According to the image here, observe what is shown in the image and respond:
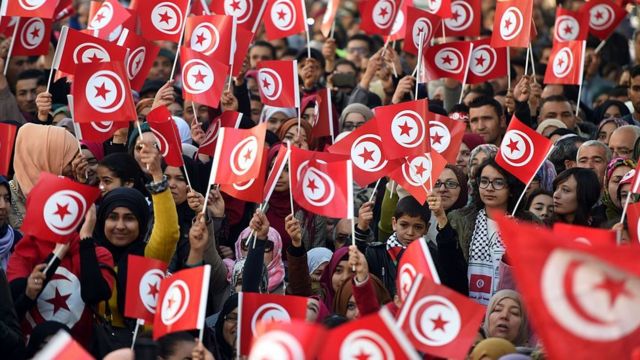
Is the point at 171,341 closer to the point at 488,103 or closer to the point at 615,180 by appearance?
the point at 615,180

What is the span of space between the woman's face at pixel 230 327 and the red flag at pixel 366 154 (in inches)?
64.9

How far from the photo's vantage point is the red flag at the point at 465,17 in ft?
41.6

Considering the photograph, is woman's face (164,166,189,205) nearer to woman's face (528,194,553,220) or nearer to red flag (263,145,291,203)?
red flag (263,145,291,203)

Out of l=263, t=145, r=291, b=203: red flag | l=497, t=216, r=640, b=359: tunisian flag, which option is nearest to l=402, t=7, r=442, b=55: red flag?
l=263, t=145, r=291, b=203: red flag

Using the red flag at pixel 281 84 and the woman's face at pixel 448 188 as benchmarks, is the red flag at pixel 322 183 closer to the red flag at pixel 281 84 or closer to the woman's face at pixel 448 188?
the woman's face at pixel 448 188

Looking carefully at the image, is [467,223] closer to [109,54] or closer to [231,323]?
[231,323]

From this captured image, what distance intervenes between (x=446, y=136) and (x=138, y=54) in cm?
233

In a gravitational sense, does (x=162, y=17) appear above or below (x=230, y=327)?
above

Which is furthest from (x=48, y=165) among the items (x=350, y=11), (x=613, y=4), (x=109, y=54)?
(x=350, y=11)

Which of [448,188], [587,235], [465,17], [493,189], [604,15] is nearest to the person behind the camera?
[587,235]

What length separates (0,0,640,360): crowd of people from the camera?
7.88 metres

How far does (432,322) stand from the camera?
718cm

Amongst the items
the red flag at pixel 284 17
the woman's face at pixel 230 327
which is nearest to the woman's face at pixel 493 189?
the woman's face at pixel 230 327

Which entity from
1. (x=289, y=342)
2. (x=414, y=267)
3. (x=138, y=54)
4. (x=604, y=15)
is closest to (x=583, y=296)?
(x=289, y=342)
